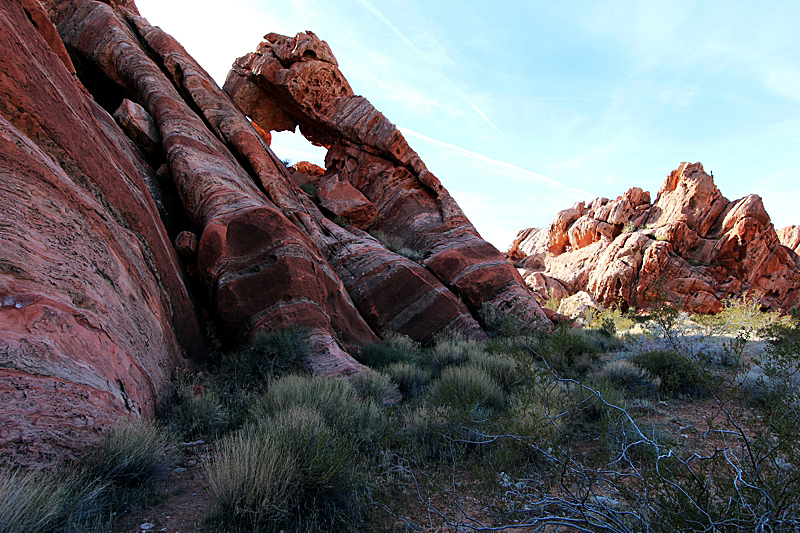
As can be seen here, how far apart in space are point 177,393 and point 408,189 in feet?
47.5

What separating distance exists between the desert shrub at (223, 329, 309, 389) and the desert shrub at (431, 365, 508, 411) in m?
2.45

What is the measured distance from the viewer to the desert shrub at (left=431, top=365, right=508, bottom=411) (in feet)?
18.1

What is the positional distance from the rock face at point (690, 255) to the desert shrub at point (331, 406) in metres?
26.9

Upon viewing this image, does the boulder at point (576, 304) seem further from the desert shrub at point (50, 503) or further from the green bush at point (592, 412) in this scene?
the desert shrub at point (50, 503)

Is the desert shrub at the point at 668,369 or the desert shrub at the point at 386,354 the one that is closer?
the desert shrub at the point at 668,369

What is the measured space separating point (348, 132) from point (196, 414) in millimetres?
16207

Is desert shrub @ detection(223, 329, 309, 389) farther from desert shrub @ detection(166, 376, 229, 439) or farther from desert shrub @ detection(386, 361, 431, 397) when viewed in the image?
desert shrub @ detection(386, 361, 431, 397)

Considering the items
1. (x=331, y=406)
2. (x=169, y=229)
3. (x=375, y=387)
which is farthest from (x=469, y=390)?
(x=169, y=229)

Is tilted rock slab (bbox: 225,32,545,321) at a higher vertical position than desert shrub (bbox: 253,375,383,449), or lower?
higher

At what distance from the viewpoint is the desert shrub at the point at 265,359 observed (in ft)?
20.9

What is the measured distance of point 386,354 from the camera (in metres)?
8.48

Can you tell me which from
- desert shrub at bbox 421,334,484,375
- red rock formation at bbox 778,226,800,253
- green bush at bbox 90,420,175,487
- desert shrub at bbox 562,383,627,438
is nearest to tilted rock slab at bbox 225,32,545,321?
desert shrub at bbox 421,334,484,375

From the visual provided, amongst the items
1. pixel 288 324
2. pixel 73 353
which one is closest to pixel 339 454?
pixel 73 353

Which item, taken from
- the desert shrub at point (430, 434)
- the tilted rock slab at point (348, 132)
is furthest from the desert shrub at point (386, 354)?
the tilted rock slab at point (348, 132)
